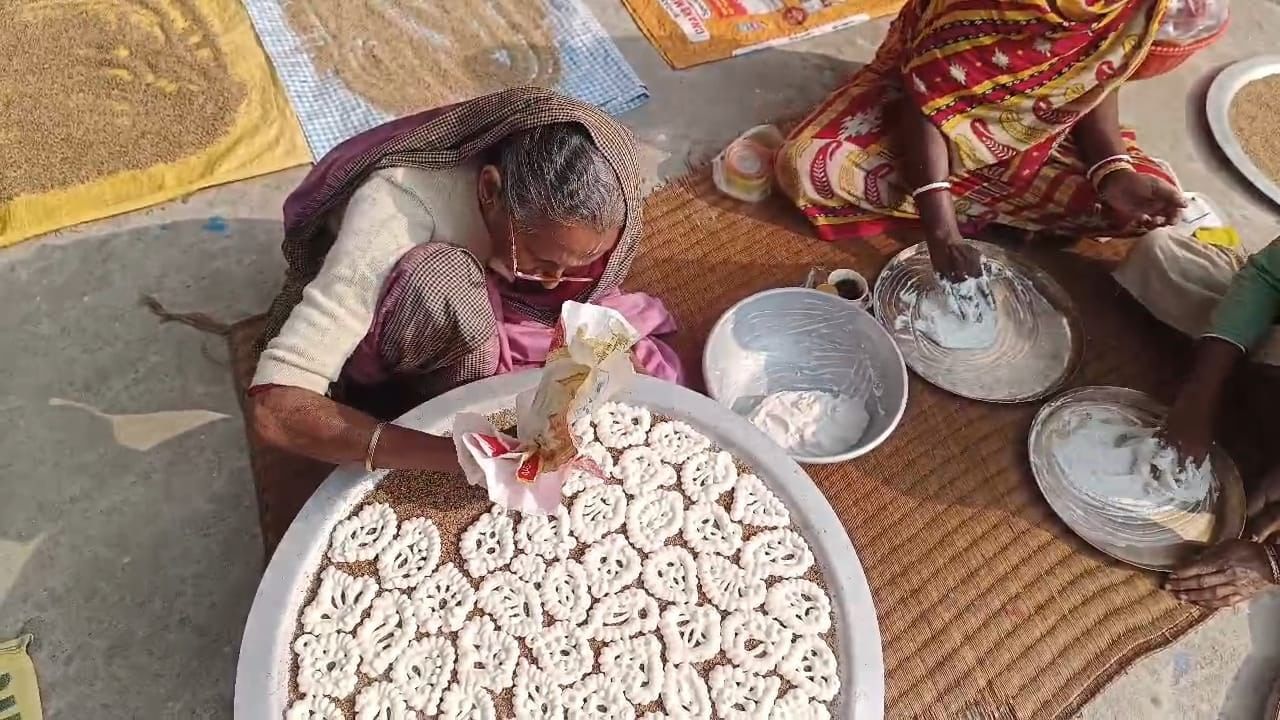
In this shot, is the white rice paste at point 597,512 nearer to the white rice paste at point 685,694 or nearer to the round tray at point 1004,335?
the white rice paste at point 685,694

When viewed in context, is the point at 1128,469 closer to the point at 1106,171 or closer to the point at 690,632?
the point at 1106,171

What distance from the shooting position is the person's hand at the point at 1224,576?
5.07ft

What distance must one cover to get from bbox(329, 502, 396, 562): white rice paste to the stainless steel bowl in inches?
28.0

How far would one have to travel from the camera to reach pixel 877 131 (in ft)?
6.26

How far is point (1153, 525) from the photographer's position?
1630mm

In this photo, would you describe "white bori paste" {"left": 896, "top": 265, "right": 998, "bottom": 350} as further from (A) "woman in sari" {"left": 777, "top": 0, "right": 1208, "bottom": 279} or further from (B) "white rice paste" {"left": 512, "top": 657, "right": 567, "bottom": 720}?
(B) "white rice paste" {"left": 512, "top": 657, "right": 567, "bottom": 720}

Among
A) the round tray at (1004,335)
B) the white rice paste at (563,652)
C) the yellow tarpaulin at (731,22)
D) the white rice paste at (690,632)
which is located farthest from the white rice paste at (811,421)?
the yellow tarpaulin at (731,22)

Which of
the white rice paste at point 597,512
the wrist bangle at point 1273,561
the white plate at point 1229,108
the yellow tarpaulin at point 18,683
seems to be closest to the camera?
the white rice paste at point 597,512

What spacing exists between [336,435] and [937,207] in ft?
4.08

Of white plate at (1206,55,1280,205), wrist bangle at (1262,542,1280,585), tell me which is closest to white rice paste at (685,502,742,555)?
wrist bangle at (1262,542,1280,585)

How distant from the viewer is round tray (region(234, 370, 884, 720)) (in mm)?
1078

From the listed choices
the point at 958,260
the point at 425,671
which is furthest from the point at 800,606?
the point at 958,260

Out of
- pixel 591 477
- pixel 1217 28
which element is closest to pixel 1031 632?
pixel 591 477

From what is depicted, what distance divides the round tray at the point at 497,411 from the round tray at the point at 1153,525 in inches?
26.0
